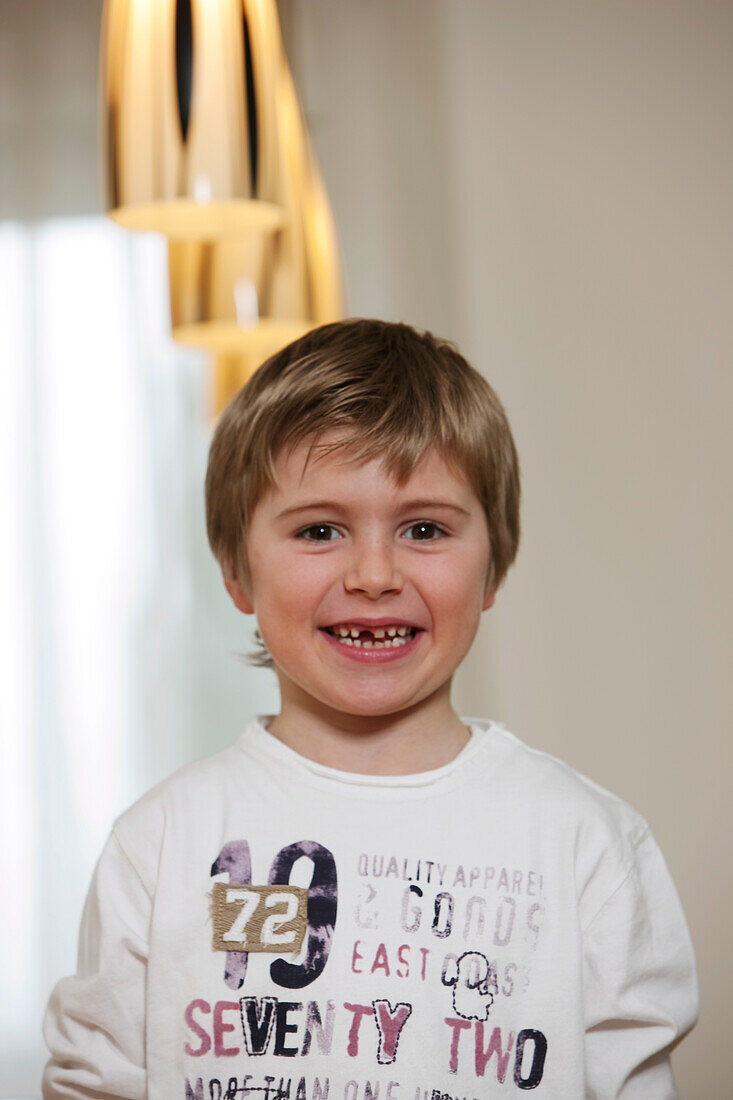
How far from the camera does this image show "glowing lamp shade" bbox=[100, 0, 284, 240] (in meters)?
0.90

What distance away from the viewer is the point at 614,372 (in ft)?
7.02

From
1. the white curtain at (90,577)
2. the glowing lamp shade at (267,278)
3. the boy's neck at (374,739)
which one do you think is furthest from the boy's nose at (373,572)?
the white curtain at (90,577)

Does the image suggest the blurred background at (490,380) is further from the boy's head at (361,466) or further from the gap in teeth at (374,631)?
the gap in teeth at (374,631)

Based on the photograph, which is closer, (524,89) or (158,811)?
(158,811)

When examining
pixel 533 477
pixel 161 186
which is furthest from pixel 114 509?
pixel 161 186

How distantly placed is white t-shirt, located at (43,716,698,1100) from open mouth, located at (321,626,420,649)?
0.32ft

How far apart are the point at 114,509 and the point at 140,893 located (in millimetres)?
1578

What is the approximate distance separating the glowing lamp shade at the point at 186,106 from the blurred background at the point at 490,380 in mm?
1001

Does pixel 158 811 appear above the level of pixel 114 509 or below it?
below

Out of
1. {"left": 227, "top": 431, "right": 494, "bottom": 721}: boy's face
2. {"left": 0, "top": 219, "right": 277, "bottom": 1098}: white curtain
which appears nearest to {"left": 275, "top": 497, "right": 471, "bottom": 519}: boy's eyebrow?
{"left": 227, "top": 431, "right": 494, "bottom": 721}: boy's face

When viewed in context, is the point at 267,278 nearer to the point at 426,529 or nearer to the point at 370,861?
the point at 426,529

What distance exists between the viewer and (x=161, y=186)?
2.99ft

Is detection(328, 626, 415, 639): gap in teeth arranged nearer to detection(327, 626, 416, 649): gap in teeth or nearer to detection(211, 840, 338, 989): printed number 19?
detection(327, 626, 416, 649): gap in teeth

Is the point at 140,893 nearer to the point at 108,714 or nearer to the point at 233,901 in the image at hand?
the point at 233,901
